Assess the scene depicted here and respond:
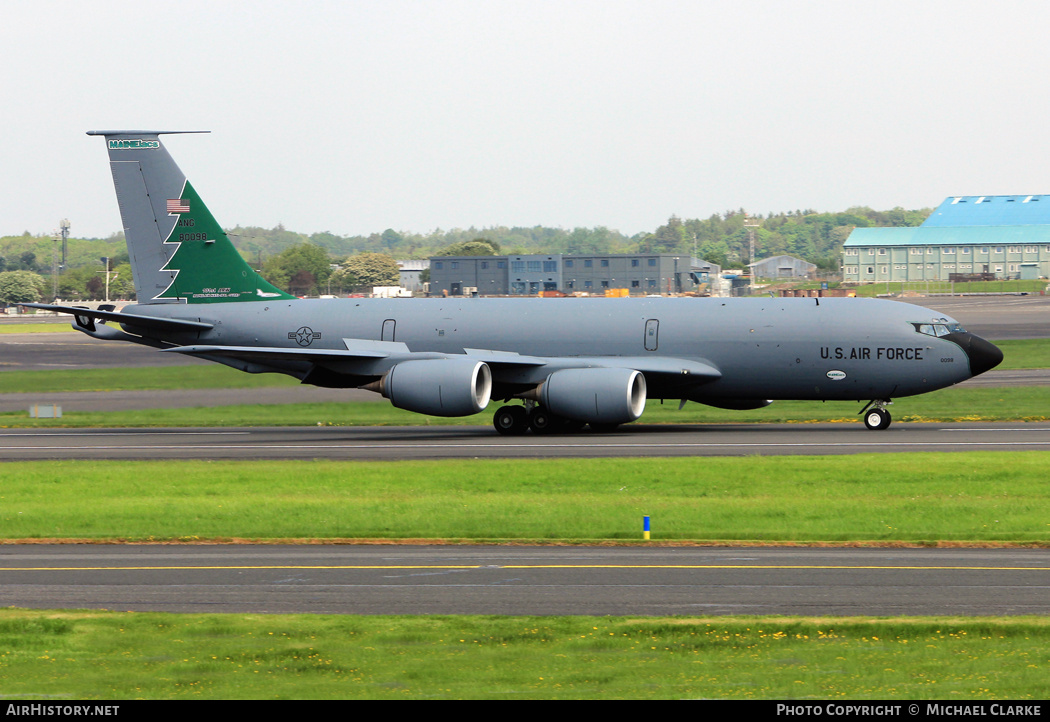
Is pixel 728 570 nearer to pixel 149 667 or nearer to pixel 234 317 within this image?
pixel 149 667

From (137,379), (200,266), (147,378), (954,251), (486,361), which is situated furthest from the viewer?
(954,251)

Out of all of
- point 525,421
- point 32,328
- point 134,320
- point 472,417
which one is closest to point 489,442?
point 525,421

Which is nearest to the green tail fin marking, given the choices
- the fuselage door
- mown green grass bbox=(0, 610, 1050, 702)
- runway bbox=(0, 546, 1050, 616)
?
the fuselage door

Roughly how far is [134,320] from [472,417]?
1372cm

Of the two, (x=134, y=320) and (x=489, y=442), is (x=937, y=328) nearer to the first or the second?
(x=489, y=442)

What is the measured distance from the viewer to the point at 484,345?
4322 centimetres

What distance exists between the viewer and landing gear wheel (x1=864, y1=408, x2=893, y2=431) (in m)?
40.4

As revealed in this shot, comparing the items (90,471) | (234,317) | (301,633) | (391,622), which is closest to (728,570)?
(391,622)

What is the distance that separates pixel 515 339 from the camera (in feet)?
141

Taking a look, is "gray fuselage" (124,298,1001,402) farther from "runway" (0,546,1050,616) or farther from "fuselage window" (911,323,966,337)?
"runway" (0,546,1050,616)

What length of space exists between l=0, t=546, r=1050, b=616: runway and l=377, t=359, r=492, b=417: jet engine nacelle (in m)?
18.1

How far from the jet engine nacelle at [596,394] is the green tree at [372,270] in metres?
149

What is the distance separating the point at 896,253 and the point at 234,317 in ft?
509

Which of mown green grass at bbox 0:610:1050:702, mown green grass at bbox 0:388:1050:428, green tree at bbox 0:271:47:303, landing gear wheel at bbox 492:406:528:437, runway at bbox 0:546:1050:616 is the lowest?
mown green grass at bbox 0:388:1050:428
